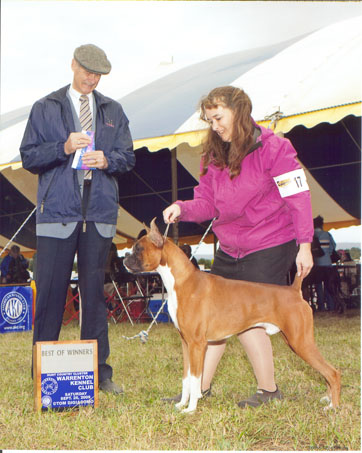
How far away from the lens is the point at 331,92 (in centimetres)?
498

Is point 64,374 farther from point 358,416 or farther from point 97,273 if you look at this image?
point 358,416

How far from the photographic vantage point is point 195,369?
2.81 m

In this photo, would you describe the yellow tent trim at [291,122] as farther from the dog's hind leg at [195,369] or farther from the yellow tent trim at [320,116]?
the dog's hind leg at [195,369]

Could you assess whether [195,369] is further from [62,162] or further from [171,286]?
[62,162]

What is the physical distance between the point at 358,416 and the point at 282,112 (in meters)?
3.19

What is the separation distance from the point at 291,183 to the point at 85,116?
1319 mm

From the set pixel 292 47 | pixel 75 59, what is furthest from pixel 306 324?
pixel 292 47

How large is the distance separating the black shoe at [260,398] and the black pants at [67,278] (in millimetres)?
990

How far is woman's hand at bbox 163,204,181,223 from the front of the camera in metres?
2.86

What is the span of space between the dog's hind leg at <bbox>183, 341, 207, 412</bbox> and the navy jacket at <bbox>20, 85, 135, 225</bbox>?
0.97m

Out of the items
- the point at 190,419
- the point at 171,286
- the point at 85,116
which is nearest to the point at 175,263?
the point at 171,286

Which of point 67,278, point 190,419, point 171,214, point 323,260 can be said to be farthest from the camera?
point 323,260

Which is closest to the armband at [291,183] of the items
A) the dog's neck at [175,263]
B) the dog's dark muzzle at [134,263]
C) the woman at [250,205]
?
the woman at [250,205]

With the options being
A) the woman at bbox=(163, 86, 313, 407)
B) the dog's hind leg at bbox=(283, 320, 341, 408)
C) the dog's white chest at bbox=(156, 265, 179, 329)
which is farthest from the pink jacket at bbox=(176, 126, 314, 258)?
the dog's hind leg at bbox=(283, 320, 341, 408)
